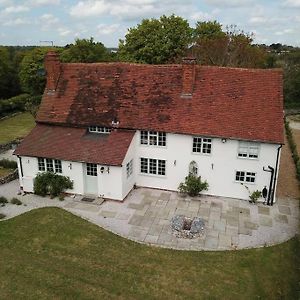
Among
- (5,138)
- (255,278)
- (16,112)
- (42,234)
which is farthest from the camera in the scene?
(16,112)

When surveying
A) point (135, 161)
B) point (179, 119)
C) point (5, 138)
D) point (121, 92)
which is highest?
point (121, 92)

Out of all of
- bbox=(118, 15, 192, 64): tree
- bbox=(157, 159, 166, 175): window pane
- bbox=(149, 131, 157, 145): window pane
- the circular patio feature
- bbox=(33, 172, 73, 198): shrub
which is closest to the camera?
the circular patio feature

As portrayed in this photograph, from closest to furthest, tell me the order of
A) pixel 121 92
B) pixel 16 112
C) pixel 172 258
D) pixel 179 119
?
pixel 172 258 < pixel 179 119 < pixel 121 92 < pixel 16 112

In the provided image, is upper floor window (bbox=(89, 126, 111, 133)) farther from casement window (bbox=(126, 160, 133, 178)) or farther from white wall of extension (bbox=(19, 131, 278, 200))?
casement window (bbox=(126, 160, 133, 178))

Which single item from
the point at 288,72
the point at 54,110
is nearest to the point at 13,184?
the point at 54,110

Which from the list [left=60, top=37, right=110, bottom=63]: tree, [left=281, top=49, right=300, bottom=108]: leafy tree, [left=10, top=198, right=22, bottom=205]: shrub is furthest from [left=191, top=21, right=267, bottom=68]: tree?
[left=10, top=198, right=22, bottom=205]: shrub

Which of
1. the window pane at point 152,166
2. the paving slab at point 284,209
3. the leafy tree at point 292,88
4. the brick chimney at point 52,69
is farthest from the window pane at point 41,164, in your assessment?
the leafy tree at point 292,88

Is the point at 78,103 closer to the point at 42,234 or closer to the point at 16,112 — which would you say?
the point at 42,234
